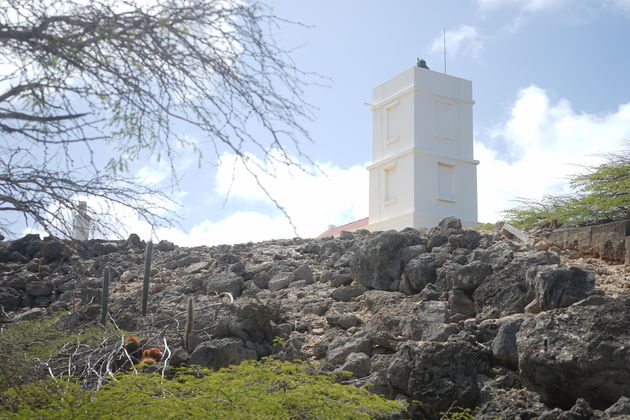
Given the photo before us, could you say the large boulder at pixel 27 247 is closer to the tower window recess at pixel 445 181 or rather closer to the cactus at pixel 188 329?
the cactus at pixel 188 329

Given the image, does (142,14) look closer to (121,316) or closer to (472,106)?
(121,316)

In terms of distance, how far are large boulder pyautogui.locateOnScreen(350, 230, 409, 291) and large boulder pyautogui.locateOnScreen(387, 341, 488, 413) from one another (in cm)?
273

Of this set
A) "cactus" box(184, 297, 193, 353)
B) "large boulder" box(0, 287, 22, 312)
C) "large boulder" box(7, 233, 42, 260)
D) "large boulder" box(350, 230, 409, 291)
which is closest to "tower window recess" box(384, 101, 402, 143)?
"large boulder" box(7, 233, 42, 260)

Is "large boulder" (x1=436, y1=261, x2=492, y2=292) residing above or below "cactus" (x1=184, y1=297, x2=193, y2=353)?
above

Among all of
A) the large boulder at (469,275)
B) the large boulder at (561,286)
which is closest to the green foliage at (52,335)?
the large boulder at (469,275)

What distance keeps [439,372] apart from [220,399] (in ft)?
6.70

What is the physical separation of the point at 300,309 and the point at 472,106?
16.2 meters

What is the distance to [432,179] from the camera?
76.6ft

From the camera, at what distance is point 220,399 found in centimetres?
645

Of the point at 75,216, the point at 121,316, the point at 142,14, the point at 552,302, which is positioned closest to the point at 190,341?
the point at 121,316

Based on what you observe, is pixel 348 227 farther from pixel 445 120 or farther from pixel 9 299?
pixel 9 299

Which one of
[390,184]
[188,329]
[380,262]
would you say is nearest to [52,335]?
[188,329]

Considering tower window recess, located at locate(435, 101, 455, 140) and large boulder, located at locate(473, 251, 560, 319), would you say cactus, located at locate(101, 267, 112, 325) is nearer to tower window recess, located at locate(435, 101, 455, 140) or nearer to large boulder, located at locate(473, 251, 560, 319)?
large boulder, located at locate(473, 251, 560, 319)

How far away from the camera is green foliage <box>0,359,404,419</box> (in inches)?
232
